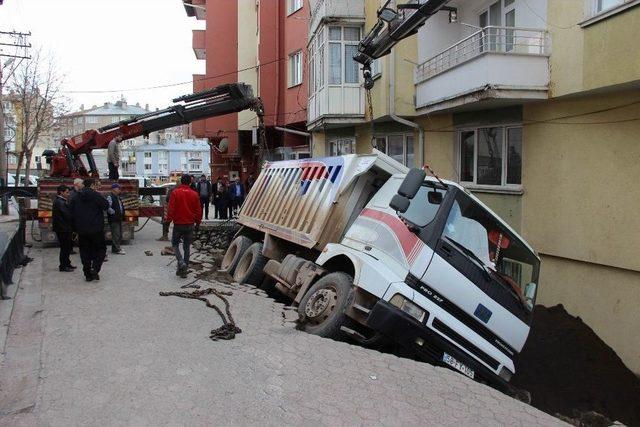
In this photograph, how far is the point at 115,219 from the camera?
12.3 metres

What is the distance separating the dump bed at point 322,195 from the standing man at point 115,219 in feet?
12.6

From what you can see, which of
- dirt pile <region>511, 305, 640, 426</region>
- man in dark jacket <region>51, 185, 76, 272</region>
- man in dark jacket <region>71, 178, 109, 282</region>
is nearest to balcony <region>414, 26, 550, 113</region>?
dirt pile <region>511, 305, 640, 426</region>

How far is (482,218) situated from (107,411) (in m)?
4.16

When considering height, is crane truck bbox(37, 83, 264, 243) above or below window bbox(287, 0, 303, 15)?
below

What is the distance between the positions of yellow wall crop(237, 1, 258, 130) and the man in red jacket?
17797mm

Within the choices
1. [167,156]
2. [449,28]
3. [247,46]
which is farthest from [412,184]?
[167,156]

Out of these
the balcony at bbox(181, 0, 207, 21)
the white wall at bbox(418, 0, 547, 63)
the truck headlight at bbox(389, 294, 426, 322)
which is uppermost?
the balcony at bbox(181, 0, 207, 21)

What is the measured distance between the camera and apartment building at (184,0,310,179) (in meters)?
22.4

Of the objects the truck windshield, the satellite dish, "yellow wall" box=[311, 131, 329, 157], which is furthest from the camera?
the satellite dish

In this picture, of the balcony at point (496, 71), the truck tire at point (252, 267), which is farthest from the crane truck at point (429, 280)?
the balcony at point (496, 71)

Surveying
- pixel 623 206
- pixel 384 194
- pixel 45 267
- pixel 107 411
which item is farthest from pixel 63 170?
pixel 623 206

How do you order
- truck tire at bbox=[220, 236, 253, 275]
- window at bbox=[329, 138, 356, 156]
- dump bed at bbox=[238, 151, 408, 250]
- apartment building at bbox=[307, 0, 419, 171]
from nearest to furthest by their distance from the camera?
dump bed at bbox=[238, 151, 408, 250], truck tire at bbox=[220, 236, 253, 275], apartment building at bbox=[307, 0, 419, 171], window at bbox=[329, 138, 356, 156]

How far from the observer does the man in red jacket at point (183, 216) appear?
31.1ft

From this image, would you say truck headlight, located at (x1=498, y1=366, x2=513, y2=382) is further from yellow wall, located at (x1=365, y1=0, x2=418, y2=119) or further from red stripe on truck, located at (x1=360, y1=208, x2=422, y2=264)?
yellow wall, located at (x1=365, y1=0, x2=418, y2=119)
